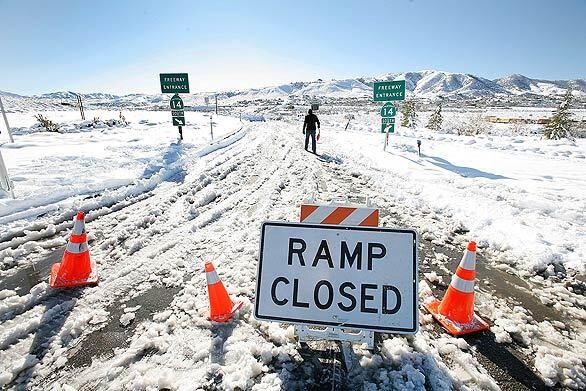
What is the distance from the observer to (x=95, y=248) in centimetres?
488

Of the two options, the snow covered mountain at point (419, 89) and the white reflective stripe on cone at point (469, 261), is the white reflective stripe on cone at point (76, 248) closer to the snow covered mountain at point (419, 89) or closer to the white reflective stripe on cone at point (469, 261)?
the white reflective stripe on cone at point (469, 261)

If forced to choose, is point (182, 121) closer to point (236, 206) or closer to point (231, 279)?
point (236, 206)

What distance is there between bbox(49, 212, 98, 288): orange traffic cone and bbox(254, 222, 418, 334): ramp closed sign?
108 inches

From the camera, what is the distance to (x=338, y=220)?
301 centimetres

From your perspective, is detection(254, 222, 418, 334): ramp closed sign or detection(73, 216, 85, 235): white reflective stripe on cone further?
detection(73, 216, 85, 235): white reflective stripe on cone

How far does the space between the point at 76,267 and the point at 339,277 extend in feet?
11.6

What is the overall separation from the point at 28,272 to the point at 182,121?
11155mm

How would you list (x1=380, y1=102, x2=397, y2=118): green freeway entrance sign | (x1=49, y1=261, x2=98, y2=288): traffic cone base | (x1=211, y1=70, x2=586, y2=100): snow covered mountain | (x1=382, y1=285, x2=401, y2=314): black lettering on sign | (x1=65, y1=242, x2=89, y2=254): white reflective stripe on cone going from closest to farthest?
(x1=382, y1=285, x2=401, y2=314): black lettering on sign
(x1=49, y1=261, x2=98, y2=288): traffic cone base
(x1=65, y1=242, x2=89, y2=254): white reflective stripe on cone
(x1=380, y1=102, x2=397, y2=118): green freeway entrance sign
(x1=211, y1=70, x2=586, y2=100): snow covered mountain

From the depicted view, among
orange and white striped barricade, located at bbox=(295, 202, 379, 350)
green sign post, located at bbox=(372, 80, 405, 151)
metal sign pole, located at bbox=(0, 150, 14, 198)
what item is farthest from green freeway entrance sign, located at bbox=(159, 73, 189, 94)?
orange and white striped barricade, located at bbox=(295, 202, 379, 350)

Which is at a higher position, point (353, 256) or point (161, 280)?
point (353, 256)

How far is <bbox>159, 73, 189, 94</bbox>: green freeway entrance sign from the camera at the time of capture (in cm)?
1298

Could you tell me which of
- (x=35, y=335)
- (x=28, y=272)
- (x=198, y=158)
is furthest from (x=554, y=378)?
(x=198, y=158)

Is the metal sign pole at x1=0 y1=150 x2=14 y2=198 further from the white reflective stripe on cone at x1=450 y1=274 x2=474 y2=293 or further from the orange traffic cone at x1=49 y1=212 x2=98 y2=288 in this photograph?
the white reflective stripe on cone at x1=450 y1=274 x2=474 y2=293

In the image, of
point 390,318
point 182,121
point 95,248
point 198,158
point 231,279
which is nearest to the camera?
point 390,318
